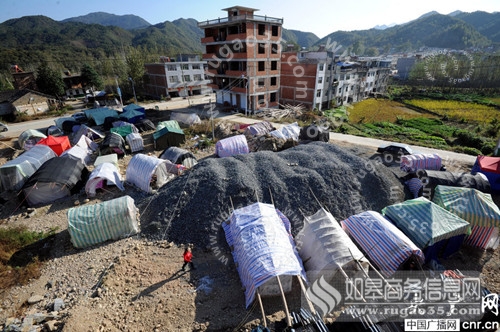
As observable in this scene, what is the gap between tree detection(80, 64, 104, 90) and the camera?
170 feet

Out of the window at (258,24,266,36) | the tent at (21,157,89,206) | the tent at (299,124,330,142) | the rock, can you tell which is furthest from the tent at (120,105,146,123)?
the rock

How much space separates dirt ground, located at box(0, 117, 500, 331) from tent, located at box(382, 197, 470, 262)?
1005 mm

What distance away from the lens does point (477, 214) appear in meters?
10.0

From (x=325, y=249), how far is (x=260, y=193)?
14.5 feet

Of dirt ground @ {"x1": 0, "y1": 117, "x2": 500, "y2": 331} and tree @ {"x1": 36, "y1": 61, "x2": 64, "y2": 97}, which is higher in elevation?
tree @ {"x1": 36, "y1": 61, "x2": 64, "y2": 97}

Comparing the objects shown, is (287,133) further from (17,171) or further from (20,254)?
(17,171)

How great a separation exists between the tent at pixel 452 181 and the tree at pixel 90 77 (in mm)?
63259

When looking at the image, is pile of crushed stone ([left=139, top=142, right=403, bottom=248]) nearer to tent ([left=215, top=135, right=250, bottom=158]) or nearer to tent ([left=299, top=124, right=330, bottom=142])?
tent ([left=215, top=135, right=250, bottom=158])

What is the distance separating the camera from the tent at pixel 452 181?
12883 mm

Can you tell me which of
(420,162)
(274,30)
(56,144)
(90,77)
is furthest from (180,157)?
(90,77)

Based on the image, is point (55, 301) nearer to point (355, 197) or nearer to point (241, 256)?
point (241, 256)

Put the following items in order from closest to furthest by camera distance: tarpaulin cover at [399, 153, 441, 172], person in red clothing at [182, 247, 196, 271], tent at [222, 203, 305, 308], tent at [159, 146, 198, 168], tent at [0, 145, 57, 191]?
1. tent at [222, 203, 305, 308]
2. person in red clothing at [182, 247, 196, 271]
3. tent at [0, 145, 57, 191]
4. tarpaulin cover at [399, 153, 441, 172]
5. tent at [159, 146, 198, 168]

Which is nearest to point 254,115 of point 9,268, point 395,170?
point 395,170

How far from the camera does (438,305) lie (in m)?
7.69
